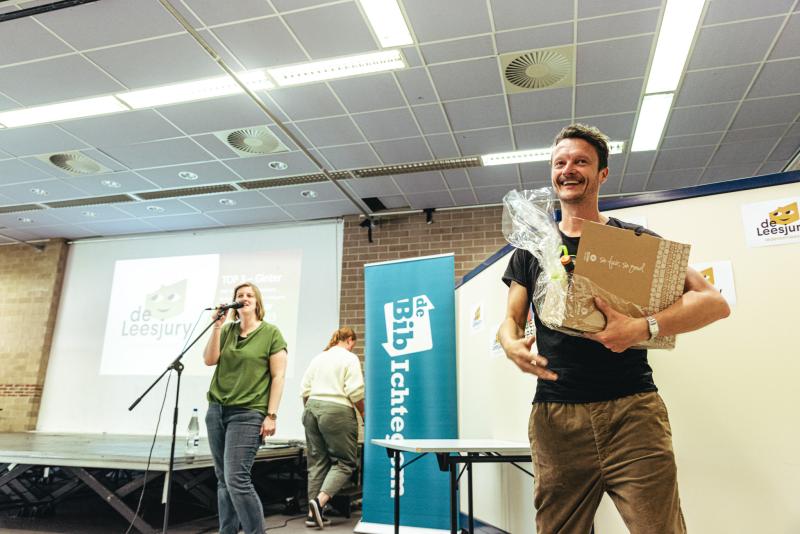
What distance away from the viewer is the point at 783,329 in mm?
1683

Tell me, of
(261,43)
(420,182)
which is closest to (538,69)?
(261,43)

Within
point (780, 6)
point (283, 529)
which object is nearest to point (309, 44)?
point (780, 6)

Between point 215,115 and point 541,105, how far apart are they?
2.72 metres

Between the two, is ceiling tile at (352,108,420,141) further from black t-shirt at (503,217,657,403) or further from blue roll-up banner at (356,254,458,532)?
black t-shirt at (503,217,657,403)

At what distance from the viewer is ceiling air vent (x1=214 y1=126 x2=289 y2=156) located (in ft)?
15.2

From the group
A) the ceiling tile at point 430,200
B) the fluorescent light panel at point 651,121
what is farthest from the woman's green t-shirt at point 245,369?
the ceiling tile at point 430,200

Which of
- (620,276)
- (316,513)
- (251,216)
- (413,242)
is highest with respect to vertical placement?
(251,216)

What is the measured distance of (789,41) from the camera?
3400 millimetres

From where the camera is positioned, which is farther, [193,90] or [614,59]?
[193,90]

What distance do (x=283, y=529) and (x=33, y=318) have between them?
19.8ft

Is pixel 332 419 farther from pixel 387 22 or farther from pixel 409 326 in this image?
pixel 387 22

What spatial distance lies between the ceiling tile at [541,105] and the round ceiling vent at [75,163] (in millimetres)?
4143

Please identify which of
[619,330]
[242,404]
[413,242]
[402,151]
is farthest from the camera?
[413,242]

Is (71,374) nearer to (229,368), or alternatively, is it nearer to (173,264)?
(173,264)
